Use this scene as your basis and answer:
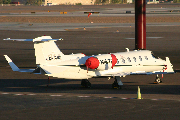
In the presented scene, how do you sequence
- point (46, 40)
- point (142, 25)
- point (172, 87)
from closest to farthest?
point (46, 40) → point (172, 87) → point (142, 25)

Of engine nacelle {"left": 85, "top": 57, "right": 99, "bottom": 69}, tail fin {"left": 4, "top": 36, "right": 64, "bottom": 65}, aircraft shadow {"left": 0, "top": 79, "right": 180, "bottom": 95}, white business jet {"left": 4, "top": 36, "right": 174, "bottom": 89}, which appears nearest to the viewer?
tail fin {"left": 4, "top": 36, "right": 64, "bottom": 65}

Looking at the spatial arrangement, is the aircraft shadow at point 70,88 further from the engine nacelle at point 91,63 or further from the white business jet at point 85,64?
the engine nacelle at point 91,63

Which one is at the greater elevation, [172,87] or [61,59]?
[61,59]

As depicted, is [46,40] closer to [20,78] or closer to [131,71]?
[131,71]

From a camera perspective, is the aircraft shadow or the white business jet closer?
the white business jet

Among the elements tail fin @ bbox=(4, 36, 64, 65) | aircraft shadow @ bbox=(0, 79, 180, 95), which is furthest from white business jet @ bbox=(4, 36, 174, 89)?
aircraft shadow @ bbox=(0, 79, 180, 95)

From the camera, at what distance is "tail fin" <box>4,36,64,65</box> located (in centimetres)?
2925

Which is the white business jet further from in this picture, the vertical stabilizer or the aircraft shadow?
A: the aircraft shadow

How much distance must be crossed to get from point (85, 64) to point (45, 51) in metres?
2.88

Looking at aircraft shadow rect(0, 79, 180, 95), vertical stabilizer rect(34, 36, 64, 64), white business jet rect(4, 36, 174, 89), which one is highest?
vertical stabilizer rect(34, 36, 64, 64)

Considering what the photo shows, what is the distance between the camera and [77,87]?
32406 mm

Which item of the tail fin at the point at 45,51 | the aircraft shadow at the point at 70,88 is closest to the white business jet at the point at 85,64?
the tail fin at the point at 45,51

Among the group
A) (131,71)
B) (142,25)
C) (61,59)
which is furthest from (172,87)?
(142,25)

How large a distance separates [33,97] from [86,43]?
44.0 metres
